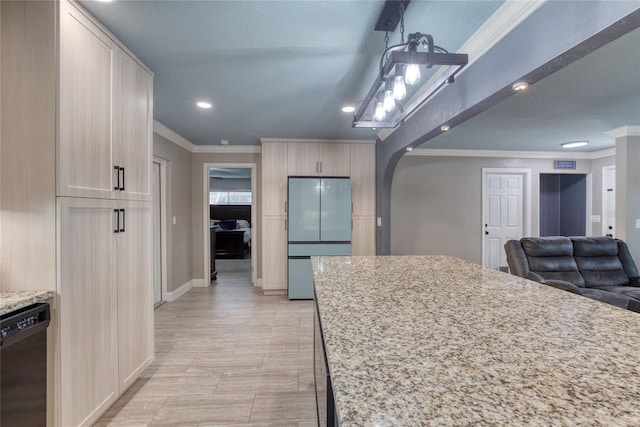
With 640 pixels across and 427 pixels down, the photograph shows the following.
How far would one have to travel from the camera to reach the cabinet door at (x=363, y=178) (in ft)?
14.8

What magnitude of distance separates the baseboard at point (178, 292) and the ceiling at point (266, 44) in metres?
2.49

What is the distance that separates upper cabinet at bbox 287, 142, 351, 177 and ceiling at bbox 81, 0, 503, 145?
1.27m

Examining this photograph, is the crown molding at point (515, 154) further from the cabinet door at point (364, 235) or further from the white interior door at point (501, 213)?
the cabinet door at point (364, 235)

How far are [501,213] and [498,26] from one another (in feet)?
14.9

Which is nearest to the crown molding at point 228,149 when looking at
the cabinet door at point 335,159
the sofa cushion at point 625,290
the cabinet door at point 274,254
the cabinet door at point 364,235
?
the cabinet door at point 335,159

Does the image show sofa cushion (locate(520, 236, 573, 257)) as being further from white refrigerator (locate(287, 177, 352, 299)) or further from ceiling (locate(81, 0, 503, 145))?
ceiling (locate(81, 0, 503, 145))

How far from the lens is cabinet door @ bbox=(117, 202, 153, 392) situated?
194cm

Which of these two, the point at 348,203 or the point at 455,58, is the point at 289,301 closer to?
the point at 348,203

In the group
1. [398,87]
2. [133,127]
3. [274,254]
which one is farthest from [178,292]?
[398,87]

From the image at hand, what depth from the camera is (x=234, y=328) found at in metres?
3.20

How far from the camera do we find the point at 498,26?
162 cm

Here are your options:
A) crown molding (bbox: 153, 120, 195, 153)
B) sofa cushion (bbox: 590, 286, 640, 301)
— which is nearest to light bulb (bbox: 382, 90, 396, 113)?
crown molding (bbox: 153, 120, 195, 153)

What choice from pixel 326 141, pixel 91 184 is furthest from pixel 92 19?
pixel 326 141

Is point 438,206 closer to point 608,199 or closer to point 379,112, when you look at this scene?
point 608,199
